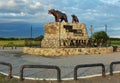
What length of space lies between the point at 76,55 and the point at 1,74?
13.5m

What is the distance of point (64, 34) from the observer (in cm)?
3222

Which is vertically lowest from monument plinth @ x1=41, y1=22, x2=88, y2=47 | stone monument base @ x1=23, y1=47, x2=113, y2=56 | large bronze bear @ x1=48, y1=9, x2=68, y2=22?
stone monument base @ x1=23, y1=47, x2=113, y2=56

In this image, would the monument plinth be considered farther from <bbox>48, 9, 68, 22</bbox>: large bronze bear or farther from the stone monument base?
the stone monument base

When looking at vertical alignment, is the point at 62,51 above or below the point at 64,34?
below

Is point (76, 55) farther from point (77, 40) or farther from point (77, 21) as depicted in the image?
point (77, 21)

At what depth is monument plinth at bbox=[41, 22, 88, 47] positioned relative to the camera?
104ft

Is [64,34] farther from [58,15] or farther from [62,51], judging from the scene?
[62,51]

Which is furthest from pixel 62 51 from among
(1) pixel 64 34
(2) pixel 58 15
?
(2) pixel 58 15

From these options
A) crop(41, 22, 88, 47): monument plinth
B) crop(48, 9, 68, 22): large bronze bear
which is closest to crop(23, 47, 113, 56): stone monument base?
crop(41, 22, 88, 47): monument plinth

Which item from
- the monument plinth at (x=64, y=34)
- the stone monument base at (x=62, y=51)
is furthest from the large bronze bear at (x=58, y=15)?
the stone monument base at (x=62, y=51)

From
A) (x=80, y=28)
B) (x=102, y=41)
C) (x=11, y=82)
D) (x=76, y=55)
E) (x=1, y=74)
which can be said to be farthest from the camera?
(x=102, y=41)

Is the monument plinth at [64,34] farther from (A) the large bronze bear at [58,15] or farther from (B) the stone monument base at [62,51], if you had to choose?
(B) the stone monument base at [62,51]

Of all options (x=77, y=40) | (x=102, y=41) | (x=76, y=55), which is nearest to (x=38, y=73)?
(x=76, y=55)

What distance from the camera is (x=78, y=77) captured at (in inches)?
572
